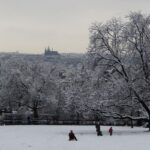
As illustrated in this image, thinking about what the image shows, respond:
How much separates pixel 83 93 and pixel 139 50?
7546 millimetres

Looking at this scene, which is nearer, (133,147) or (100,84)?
(133,147)

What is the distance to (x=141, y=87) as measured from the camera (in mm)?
48781

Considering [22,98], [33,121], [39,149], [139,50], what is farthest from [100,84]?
[22,98]

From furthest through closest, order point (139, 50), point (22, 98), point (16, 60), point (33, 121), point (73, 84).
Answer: point (16, 60) → point (22, 98) → point (33, 121) → point (73, 84) → point (139, 50)

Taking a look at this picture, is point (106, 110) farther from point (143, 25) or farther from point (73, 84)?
point (143, 25)

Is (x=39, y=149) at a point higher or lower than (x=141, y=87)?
lower

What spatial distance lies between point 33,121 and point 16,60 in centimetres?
1837

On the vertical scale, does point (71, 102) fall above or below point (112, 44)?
below

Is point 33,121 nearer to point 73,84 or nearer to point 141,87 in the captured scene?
point 73,84

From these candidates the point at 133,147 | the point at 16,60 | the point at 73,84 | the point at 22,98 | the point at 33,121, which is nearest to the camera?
the point at 133,147

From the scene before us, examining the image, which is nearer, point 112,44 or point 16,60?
point 112,44

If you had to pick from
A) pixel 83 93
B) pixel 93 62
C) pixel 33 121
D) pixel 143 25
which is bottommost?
pixel 33 121

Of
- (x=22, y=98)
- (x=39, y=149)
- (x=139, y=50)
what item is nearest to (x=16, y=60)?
(x=22, y=98)

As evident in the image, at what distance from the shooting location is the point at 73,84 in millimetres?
52219
